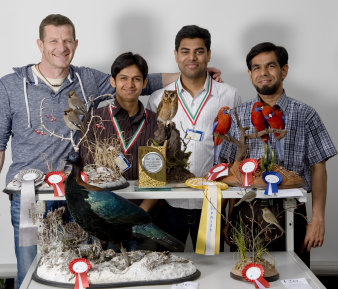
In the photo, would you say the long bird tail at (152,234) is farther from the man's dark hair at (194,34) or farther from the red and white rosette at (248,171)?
the man's dark hair at (194,34)

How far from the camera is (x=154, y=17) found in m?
4.02

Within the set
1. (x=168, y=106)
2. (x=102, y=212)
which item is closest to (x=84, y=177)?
(x=102, y=212)

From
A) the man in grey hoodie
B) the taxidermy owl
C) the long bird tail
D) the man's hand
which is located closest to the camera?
the long bird tail

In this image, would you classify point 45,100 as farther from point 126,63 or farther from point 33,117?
point 126,63

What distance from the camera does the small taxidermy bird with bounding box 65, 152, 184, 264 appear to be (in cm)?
220

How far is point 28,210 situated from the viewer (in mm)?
2385

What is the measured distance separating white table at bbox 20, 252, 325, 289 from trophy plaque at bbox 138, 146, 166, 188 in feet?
1.28

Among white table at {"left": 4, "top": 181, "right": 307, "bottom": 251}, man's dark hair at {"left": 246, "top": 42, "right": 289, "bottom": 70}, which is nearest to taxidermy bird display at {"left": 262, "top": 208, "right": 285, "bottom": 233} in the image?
white table at {"left": 4, "top": 181, "right": 307, "bottom": 251}

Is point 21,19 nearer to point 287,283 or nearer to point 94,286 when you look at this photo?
point 94,286

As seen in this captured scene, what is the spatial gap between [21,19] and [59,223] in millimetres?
2076

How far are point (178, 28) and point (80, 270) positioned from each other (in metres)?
2.31

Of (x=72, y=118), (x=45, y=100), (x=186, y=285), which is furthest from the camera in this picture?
(x=45, y=100)

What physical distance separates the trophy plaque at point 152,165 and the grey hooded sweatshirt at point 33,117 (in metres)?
0.89

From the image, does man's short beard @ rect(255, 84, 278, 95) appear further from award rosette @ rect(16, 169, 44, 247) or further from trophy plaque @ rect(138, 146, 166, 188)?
award rosette @ rect(16, 169, 44, 247)
